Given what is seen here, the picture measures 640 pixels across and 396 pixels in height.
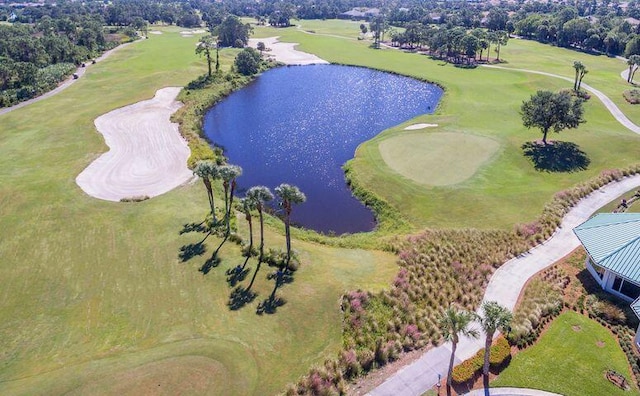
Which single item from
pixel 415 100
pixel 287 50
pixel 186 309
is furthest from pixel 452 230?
pixel 287 50

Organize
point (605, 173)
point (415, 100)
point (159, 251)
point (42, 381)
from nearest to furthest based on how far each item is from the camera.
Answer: point (42, 381), point (159, 251), point (605, 173), point (415, 100)

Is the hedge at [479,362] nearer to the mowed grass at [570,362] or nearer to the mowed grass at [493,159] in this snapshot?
the mowed grass at [570,362]

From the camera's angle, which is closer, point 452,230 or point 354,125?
point 452,230

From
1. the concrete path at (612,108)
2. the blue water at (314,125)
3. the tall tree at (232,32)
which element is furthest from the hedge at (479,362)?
the tall tree at (232,32)

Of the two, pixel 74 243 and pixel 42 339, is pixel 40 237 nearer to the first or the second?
pixel 74 243

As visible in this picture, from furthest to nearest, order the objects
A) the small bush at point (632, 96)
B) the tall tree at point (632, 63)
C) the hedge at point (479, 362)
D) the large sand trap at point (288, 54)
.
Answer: the large sand trap at point (288, 54), the tall tree at point (632, 63), the small bush at point (632, 96), the hedge at point (479, 362)
